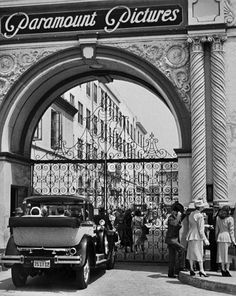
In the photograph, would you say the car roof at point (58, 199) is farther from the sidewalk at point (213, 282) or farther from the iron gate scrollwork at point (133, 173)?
the iron gate scrollwork at point (133, 173)

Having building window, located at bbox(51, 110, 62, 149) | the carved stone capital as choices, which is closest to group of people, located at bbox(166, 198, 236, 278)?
the carved stone capital

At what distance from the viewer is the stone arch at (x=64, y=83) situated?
13.3 meters

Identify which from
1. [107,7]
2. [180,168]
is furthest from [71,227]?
[107,7]

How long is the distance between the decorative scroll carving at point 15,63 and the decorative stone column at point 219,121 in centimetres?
449

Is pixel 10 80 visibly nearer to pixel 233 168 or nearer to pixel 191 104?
pixel 191 104

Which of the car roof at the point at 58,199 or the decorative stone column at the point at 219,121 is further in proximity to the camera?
the decorative stone column at the point at 219,121

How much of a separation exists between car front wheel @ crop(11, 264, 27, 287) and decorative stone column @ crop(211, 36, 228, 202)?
479 cm

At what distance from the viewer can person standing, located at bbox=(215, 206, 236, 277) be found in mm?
11109

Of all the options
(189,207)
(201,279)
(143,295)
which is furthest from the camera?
(189,207)

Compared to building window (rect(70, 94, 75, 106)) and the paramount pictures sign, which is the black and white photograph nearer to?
the paramount pictures sign

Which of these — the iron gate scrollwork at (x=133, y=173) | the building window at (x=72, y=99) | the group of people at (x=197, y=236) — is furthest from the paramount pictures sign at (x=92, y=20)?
the building window at (x=72, y=99)

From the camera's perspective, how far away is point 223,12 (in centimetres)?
1297

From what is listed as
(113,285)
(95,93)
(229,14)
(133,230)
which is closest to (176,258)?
(113,285)

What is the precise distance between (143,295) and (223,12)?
7209 millimetres
